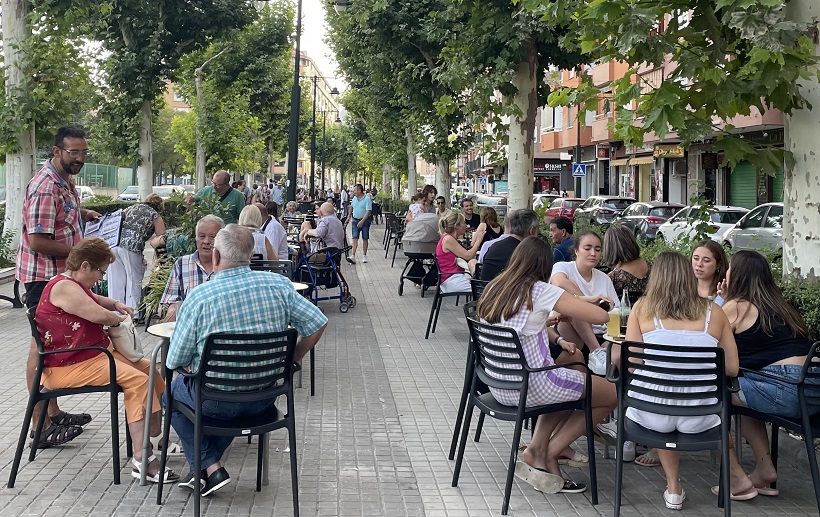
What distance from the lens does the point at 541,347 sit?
220 inches

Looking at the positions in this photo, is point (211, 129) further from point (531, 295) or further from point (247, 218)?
point (531, 295)

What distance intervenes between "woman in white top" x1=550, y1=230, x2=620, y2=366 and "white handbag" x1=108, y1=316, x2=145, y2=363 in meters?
2.78

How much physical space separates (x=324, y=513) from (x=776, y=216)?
62.0 ft

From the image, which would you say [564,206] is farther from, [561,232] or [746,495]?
[746,495]

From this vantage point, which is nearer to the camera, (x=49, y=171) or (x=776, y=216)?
(x=49, y=171)

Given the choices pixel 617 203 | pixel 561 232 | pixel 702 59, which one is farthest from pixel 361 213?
pixel 617 203

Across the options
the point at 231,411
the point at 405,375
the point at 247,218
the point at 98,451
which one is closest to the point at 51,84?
the point at 247,218

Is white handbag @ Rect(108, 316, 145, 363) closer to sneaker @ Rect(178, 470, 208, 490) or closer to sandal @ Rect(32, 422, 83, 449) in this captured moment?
sandal @ Rect(32, 422, 83, 449)

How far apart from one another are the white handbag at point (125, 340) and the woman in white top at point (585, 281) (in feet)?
9.12

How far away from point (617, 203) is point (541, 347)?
3095cm

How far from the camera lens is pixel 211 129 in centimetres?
3684

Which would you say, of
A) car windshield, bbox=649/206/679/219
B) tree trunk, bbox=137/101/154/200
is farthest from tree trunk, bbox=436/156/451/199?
tree trunk, bbox=137/101/154/200

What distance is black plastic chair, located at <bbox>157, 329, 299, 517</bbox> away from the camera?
194 inches

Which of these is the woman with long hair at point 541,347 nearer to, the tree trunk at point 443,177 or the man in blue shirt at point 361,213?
the man in blue shirt at point 361,213
